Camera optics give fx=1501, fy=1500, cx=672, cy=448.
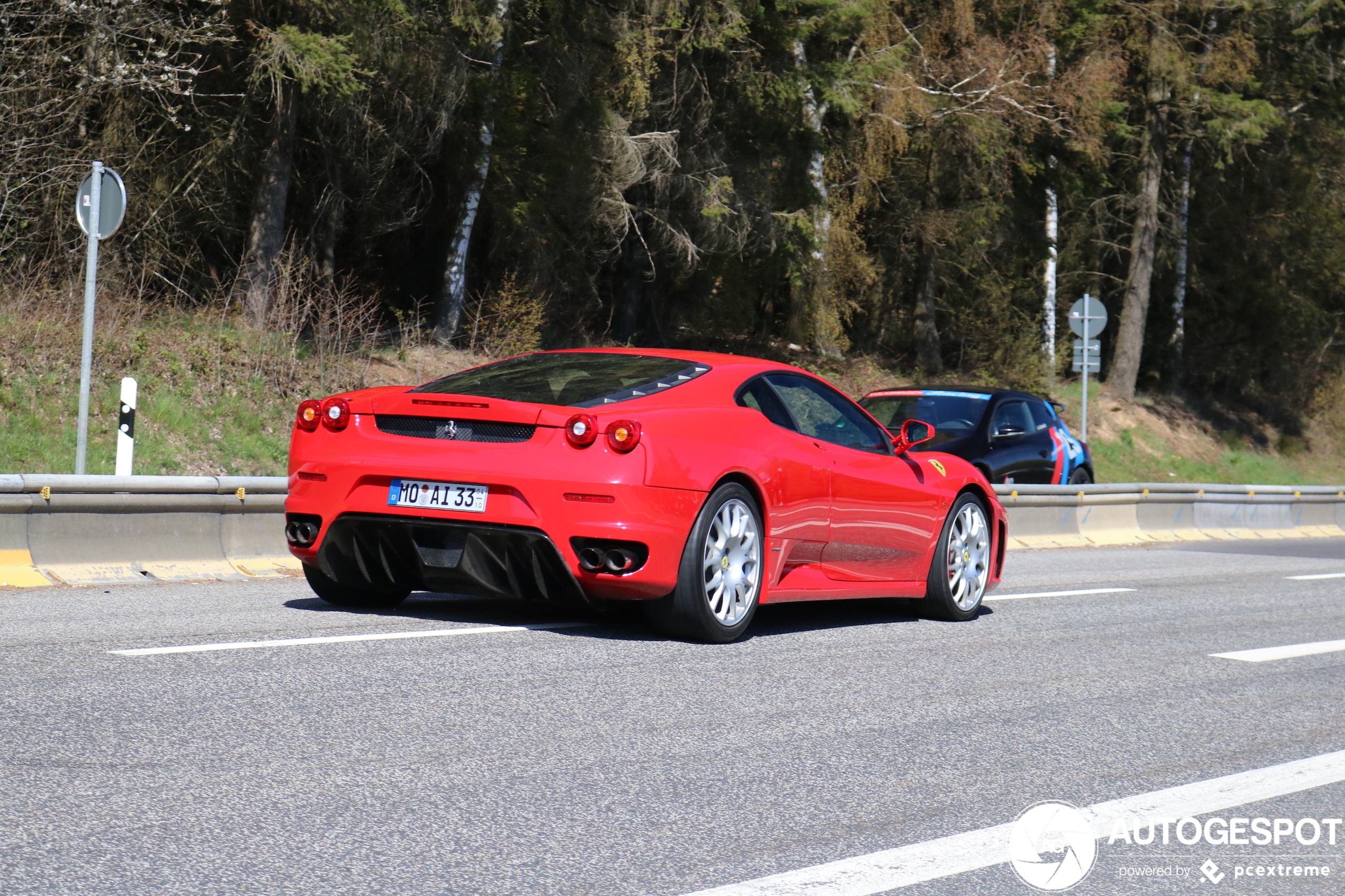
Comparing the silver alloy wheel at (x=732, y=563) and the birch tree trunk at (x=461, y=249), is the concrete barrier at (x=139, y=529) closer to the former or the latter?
the silver alloy wheel at (x=732, y=563)

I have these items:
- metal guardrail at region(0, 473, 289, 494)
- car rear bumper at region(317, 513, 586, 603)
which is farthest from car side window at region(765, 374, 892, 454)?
metal guardrail at region(0, 473, 289, 494)

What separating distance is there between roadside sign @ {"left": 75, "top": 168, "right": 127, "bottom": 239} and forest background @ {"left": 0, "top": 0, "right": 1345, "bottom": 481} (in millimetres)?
3505

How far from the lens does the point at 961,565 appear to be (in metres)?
8.82

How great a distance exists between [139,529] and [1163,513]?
1487 cm

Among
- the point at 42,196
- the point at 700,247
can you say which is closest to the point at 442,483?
the point at 42,196

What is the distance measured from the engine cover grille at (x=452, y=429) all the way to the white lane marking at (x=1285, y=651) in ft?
12.5

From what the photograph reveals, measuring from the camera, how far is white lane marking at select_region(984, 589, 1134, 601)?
1034 centimetres

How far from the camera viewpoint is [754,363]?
7719 mm

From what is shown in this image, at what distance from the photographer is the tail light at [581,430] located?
6.52 meters

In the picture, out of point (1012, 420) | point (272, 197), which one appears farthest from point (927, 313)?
point (272, 197)

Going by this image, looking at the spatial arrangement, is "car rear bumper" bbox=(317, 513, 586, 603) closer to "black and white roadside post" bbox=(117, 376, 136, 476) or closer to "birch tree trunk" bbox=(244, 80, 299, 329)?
"black and white roadside post" bbox=(117, 376, 136, 476)

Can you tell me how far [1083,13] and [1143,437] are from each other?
970 cm

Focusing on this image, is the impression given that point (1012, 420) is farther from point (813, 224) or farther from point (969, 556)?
point (813, 224)

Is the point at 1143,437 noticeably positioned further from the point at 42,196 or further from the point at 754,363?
the point at 754,363
